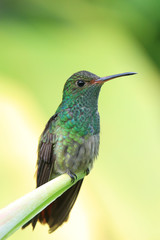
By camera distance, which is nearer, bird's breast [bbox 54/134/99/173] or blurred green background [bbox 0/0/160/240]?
bird's breast [bbox 54/134/99/173]

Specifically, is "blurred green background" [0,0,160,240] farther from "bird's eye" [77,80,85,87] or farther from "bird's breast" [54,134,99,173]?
"bird's eye" [77,80,85,87]

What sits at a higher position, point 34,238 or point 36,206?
point 36,206

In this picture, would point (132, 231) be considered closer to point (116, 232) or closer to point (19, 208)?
point (116, 232)

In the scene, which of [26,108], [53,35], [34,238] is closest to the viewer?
[34,238]

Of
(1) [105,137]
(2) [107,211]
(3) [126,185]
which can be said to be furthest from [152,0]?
(2) [107,211]

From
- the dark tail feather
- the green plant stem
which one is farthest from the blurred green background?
the green plant stem

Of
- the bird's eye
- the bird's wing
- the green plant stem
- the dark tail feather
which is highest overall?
the bird's eye

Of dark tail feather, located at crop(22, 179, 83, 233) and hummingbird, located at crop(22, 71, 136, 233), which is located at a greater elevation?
hummingbird, located at crop(22, 71, 136, 233)

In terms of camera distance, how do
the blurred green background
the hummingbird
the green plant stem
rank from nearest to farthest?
the green plant stem → the hummingbird → the blurred green background
